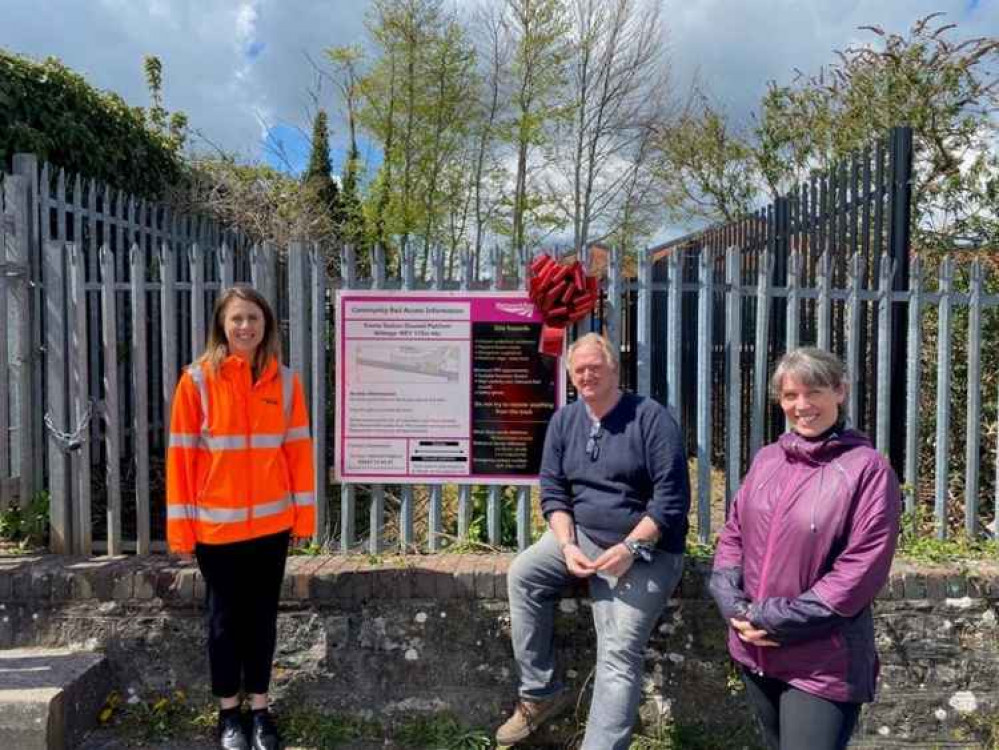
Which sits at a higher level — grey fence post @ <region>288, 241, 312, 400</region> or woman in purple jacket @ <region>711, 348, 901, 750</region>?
grey fence post @ <region>288, 241, 312, 400</region>

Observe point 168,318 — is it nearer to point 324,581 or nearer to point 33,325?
point 33,325

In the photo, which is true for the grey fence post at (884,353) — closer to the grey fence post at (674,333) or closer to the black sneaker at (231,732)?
the grey fence post at (674,333)

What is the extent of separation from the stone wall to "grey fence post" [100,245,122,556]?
0.91 ft

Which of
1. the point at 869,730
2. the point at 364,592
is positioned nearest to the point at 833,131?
the point at 869,730

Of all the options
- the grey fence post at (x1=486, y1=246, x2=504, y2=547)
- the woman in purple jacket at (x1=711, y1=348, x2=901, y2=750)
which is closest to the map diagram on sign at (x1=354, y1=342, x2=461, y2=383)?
the grey fence post at (x1=486, y1=246, x2=504, y2=547)

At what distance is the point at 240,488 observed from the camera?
3.06 meters

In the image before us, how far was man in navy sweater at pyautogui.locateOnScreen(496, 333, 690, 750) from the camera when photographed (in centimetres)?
294

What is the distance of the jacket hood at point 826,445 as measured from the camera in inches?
93.0

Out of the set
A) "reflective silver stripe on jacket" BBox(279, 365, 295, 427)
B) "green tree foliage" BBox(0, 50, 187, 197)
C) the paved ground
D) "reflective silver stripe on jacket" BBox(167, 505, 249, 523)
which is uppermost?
"green tree foliage" BBox(0, 50, 187, 197)

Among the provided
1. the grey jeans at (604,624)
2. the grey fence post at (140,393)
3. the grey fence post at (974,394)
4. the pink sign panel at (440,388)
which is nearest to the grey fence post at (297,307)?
the pink sign panel at (440,388)

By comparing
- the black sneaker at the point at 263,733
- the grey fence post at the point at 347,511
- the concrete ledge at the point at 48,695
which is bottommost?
the black sneaker at the point at 263,733

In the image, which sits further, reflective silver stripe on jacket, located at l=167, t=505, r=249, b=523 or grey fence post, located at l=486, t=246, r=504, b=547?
grey fence post, located at l=486, t=246, r=504, b=547

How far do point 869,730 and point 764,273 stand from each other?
212 cm

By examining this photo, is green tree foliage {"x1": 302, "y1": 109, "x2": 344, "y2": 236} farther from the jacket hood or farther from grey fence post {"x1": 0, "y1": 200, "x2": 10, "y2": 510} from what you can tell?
the jacket hood
